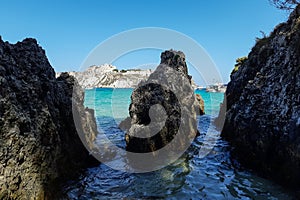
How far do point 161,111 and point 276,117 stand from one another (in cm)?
649

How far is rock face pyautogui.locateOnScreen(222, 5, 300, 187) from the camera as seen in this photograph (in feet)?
29.9

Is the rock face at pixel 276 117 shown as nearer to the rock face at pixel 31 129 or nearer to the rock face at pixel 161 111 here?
the rock face at pixel 161 111

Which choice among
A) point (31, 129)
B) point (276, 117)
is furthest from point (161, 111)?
point (31, 129)

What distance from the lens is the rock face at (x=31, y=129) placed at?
6.70 m

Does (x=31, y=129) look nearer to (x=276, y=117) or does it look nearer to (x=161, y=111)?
(x=161, y=111)

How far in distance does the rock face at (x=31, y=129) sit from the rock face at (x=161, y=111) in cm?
357

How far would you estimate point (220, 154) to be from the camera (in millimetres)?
14109

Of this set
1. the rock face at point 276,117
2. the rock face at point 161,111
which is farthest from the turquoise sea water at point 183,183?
the rock face at point 161,111

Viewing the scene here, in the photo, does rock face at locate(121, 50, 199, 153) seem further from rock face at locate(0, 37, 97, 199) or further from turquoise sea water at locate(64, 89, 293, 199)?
rock face at locate(0, 37, 97, 199)

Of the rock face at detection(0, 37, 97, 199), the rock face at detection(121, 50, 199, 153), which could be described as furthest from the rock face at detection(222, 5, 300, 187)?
the rock face at detection(0, 37, 97, 199)

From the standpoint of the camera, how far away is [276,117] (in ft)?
34.5

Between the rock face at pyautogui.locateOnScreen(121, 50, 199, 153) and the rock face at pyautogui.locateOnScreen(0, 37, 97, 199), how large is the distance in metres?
3.57

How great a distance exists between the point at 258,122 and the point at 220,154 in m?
3.46

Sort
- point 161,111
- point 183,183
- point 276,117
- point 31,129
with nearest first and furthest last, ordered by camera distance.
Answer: point 31,129 < point 183,183 < point 276,117 < point 161,111
